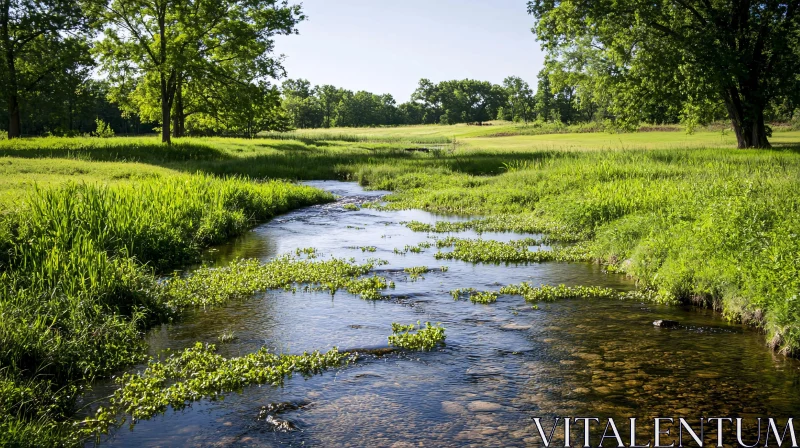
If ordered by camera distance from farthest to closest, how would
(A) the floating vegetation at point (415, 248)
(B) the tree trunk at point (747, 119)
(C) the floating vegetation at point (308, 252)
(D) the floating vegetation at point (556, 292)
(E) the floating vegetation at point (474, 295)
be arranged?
(B) the tree trunk at point (747, 119), (A) the floating vegetation at point (415, 248), (C) the floating vegetation at point (308, 252), (D) the floating vegetation at point (556, 292), (E) the floating vegetation at point (474, 295)

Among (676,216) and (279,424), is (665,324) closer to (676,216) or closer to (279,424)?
(676,216)

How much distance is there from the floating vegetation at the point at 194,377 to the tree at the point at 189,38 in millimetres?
32844

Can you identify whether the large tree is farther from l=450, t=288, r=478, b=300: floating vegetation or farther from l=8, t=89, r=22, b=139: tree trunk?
l=8, t=89, r=22, b=139: tree trunk

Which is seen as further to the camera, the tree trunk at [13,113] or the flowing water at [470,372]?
the tree trunk at [13,113]

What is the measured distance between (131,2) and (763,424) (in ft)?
136

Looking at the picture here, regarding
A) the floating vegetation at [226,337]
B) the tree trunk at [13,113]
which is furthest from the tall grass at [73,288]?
the tree trunk at [13,113]

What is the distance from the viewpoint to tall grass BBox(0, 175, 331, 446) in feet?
18.9

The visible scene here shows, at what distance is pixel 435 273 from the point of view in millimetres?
11664

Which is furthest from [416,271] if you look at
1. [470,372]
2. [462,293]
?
[470,372]

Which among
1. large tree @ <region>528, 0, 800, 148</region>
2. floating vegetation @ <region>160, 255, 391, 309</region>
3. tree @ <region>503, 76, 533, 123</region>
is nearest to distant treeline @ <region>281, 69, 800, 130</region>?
tree @ <region>503, 76, 533, 123</region>

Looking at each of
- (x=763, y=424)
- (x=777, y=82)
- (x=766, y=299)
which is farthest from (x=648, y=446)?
(x=777, y=82)

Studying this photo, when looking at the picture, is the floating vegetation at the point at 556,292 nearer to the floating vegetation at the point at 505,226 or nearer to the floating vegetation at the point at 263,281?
the floating vegetation at the point at 263,281

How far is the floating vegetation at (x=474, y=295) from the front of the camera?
966cm

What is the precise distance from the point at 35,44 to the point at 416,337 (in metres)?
42.5
